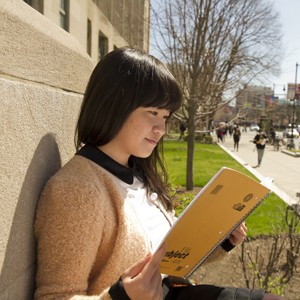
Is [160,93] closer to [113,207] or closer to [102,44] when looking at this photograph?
[113,207]

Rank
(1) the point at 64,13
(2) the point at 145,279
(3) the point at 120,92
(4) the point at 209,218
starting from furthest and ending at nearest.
Answer: 1. (1) the point at 64,13
2. (3) the point at 120,92
3. (4) the point at 209,218
4. (2) the point at 145,279

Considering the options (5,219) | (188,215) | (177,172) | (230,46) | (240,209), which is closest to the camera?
(5,219)

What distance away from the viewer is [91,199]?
1295 mm

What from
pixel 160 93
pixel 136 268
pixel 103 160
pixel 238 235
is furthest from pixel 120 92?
pixel 238 235

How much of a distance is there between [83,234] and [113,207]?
22 cm

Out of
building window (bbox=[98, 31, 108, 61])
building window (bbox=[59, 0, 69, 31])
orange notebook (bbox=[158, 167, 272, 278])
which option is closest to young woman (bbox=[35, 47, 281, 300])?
orange notebook (bbox=[158, 167, 272, 278])

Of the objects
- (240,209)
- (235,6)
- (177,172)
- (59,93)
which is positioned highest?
(235,6)

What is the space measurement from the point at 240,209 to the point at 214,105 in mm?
6349

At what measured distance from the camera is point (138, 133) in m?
1.59

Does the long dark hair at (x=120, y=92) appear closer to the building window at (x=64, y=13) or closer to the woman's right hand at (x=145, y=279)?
the woman's right hand at (x=145, y=279)

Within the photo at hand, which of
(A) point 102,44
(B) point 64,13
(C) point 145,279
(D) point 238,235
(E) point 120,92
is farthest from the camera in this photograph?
(A) point 102,44

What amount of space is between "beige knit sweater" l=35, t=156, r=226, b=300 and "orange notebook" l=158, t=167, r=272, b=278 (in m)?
0.18

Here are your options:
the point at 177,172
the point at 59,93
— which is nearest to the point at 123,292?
the point at 59,93

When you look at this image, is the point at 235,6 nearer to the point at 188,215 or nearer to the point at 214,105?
the point at 214,105
